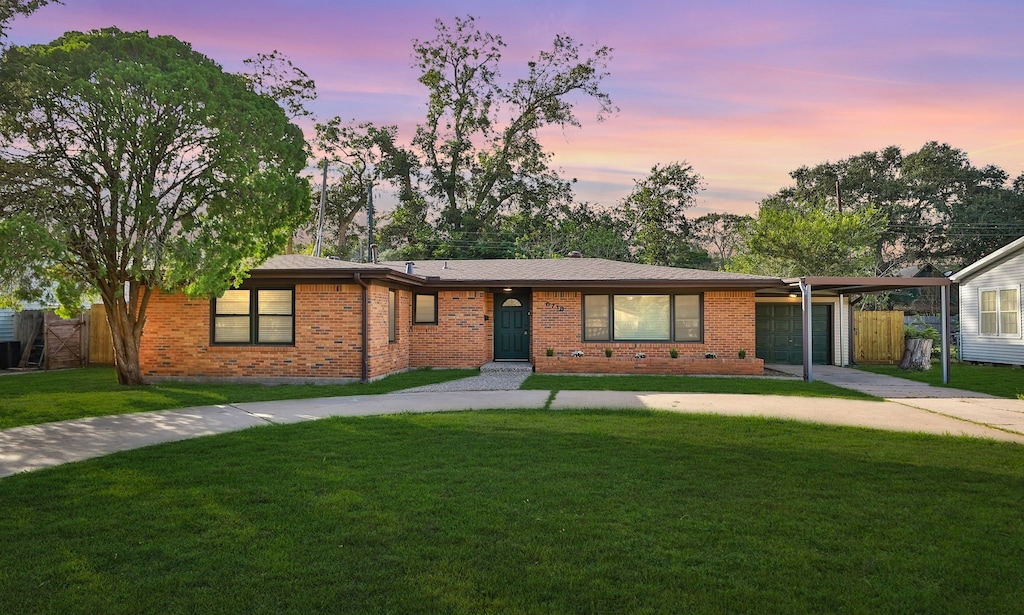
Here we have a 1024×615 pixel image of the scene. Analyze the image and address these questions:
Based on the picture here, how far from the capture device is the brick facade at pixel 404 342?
15539mm

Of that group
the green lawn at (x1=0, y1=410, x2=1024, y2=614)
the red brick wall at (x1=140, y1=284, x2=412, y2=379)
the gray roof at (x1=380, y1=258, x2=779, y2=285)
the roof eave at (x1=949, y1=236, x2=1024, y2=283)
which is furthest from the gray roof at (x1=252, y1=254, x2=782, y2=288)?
the roof eave at (x1=949, y1=236, x2=1024, y2=283)

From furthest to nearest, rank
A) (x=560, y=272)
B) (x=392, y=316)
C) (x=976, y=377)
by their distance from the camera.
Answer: (x=560, y=272)
(x=392, y=316)
(x=976, y=377)

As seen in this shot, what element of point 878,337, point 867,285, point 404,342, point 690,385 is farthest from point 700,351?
point 404,342

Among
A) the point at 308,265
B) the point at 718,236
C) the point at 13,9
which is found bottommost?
the point at 308,265

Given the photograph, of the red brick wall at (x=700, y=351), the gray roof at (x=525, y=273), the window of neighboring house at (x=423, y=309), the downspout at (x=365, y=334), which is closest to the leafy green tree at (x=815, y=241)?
the gray roof at (x=525, y=273)

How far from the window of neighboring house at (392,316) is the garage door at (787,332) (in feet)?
35.3

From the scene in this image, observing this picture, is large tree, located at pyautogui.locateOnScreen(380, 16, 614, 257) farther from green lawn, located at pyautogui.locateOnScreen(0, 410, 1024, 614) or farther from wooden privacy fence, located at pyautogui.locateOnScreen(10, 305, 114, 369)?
green lawn, located at pyautogui.locateOnScreen(0, 410, 1024, 614)

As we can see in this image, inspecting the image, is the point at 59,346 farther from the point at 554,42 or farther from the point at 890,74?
the point at 554,42

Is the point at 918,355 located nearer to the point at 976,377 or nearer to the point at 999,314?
the point at 976,377

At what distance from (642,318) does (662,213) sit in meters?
23.1

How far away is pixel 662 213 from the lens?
40.2 meters

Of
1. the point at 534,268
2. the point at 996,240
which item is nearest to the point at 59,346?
the point at 534,268

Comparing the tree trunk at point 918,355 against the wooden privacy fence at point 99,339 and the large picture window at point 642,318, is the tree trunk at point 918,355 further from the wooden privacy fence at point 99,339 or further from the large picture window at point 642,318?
the wooden privacy fence at point 99,339

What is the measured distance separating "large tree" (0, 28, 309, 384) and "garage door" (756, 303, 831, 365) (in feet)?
45.4
